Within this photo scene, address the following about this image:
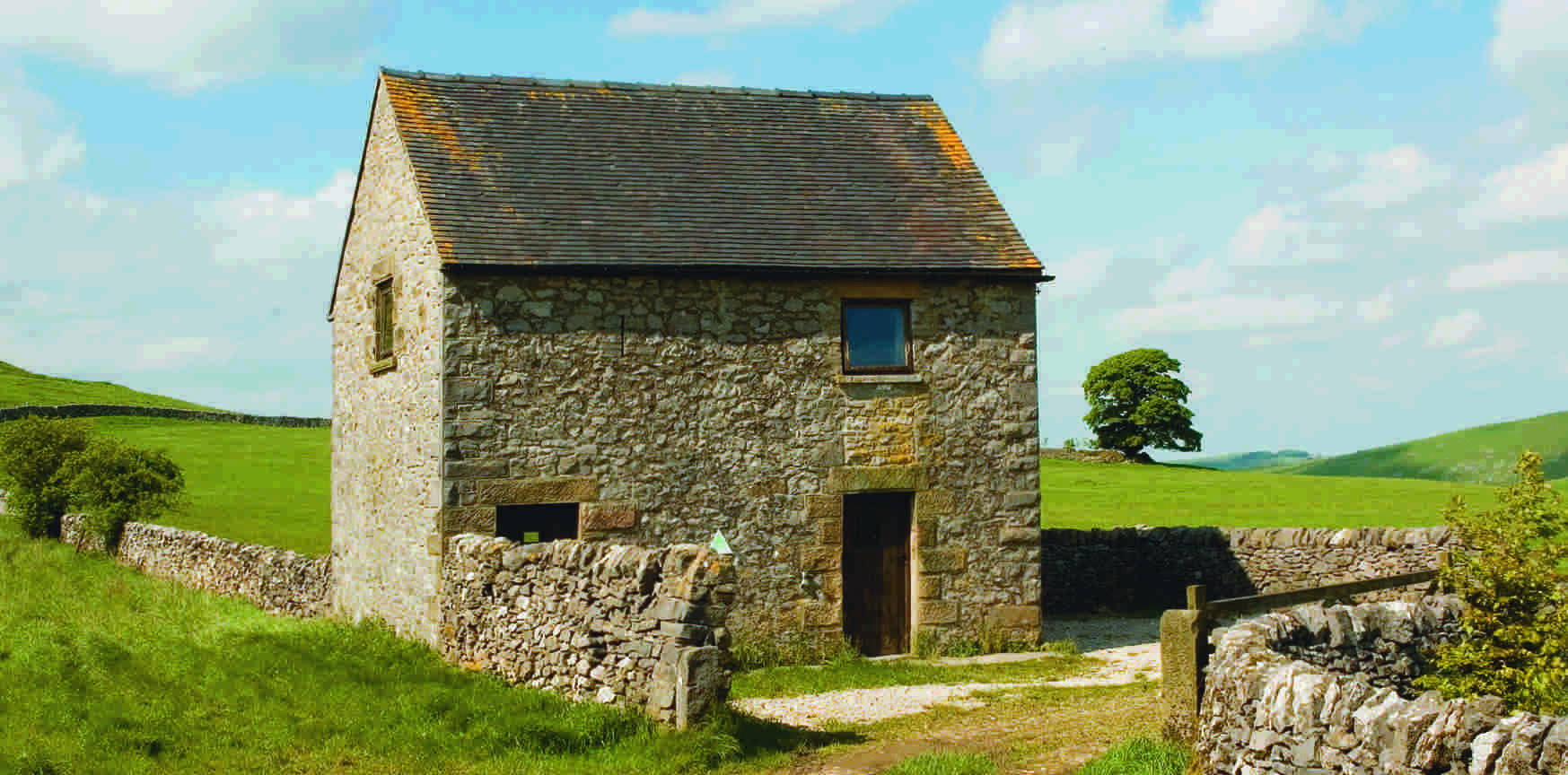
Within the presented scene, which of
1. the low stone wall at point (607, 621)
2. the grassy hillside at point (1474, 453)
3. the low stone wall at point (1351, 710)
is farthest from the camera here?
the grassy hillside at point (1474, 453)

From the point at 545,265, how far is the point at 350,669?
496 centimetres

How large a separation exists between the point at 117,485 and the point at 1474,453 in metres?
58.0

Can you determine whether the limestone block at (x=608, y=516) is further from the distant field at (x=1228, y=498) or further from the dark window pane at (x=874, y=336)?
the distant field at (x=1228, y=498)

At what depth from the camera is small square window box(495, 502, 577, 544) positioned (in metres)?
16.1

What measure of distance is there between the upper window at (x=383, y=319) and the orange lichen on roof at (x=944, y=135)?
7692mm

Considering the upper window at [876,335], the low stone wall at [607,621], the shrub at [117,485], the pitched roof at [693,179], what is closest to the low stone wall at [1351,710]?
the low stone wall at [607,621]

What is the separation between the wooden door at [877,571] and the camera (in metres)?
17.2

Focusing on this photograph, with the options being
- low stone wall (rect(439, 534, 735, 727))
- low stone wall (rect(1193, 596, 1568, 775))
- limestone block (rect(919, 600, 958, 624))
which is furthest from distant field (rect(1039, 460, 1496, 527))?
low stone wall (rect(1193, 596, 1568, 775))

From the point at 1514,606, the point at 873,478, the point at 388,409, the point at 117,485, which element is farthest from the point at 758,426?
the point at 117,485

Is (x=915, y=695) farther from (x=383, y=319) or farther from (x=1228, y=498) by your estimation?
(x=1228, y=498)

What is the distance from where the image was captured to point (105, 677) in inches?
495

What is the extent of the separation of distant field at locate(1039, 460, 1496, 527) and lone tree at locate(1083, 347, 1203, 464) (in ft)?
19.5

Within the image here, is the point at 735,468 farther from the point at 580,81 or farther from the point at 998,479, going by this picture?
the point at 580,81

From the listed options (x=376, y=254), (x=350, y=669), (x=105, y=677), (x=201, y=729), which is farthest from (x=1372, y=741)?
(x=376, y=254)
